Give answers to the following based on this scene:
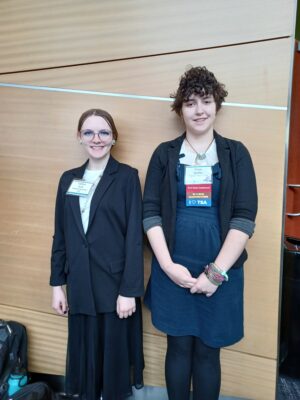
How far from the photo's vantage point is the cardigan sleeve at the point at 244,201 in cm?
119

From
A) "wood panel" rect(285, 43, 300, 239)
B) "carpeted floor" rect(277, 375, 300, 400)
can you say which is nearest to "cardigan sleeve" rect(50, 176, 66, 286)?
"carpeted floor" rect(277, 375, 300, 400)

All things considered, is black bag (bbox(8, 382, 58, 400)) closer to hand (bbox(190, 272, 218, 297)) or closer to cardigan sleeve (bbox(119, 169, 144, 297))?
cardigan sleeve (bbox(119, 169, 144, 297))

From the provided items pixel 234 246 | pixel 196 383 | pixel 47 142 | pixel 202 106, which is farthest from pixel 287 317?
pixel 47 142

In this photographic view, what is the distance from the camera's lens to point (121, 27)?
5.21 feet

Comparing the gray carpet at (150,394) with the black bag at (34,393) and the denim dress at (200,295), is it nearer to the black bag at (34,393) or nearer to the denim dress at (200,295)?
the black bag at (34,393)

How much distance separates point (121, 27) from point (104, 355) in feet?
5.85

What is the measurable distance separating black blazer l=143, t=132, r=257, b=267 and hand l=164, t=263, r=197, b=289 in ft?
0.31

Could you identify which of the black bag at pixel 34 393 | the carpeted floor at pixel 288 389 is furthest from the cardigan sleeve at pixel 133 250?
the carpeted floor at pixel 288 389

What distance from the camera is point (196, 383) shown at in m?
1.34

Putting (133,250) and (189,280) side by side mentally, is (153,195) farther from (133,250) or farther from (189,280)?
(189,280)

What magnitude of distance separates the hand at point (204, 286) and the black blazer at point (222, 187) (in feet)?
0.53

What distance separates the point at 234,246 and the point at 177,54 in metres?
1.08

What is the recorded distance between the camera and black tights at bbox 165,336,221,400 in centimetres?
132

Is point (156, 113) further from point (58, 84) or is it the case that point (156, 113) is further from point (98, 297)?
point (98, 297)
